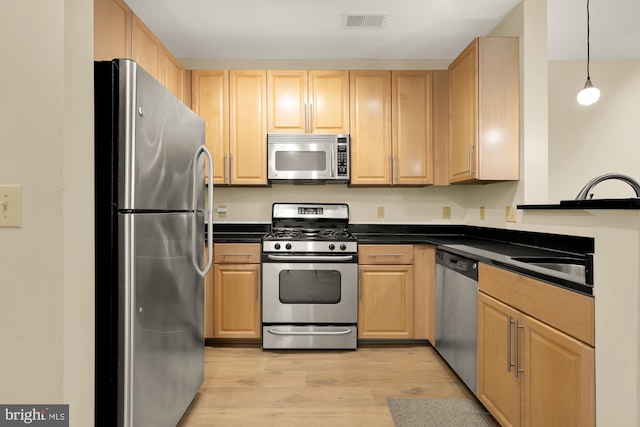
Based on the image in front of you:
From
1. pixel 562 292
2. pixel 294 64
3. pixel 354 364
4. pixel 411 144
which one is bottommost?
pixel 354 364

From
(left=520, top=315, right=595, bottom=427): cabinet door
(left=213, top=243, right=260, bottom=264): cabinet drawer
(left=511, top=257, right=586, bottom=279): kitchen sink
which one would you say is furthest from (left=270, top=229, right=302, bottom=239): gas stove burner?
(left=520, top=315, right=595, bottom=427): cabinet door

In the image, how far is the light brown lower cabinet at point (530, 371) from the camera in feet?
4.26

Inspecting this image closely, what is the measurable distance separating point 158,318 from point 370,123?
95.0 inches

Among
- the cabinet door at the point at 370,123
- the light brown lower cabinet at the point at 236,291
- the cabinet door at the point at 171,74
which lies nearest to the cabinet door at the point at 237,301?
the light brown lower cabinet at the point at 236,291

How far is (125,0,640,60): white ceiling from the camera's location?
8.59 feet

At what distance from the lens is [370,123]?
3.36 meters

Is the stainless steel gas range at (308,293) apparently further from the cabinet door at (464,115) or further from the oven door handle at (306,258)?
the cabinet door at (464,115)

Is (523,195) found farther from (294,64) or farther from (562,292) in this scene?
(294,64)

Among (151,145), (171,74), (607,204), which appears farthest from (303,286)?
(607,204)

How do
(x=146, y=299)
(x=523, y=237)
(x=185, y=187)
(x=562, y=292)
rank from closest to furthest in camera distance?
(x=562, y=292) < (x=146, y=299) < (x=185, y=187) < (x=523, y=237)
